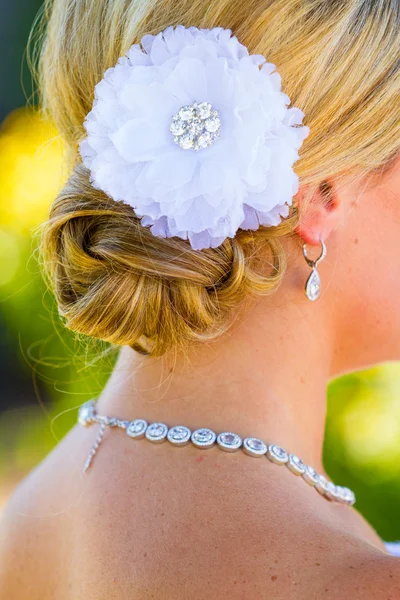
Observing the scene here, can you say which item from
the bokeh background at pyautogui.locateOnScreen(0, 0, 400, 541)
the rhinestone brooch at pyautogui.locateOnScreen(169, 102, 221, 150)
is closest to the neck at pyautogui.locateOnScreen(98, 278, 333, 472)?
the rhinestone brooch at pyautogui.locateOnScreen(169, 102, 221, 150)

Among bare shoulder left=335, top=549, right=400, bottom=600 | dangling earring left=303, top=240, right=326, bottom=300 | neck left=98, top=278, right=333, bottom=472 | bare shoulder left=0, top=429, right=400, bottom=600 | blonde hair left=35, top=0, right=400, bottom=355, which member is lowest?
bare shoulder left=335, top=549, right=400, bottom=600

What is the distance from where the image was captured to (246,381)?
1.32m

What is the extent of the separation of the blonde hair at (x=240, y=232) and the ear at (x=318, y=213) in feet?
0.11

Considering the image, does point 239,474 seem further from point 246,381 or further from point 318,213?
point 318,213

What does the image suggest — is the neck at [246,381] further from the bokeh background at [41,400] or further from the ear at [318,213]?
the bokeh background at [41,400]

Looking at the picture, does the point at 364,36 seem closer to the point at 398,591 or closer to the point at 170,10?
the point at 170,10

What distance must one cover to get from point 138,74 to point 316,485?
86 cm

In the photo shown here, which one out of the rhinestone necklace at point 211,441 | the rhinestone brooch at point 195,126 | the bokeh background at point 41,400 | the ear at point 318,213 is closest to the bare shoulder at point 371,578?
the rhinestone necklace at point 211,441

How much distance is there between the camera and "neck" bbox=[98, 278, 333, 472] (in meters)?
1.30

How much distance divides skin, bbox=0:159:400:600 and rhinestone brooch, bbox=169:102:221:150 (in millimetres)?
243

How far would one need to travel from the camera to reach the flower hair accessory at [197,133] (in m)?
1.10

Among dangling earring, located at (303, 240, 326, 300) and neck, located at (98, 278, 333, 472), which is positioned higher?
dangling earring, located at (303, 240, 326, 300)

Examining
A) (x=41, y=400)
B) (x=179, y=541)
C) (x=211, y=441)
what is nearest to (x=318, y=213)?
(x=211, y=441)

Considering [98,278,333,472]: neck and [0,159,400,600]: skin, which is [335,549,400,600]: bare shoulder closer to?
[0,159,400,600]: skin
